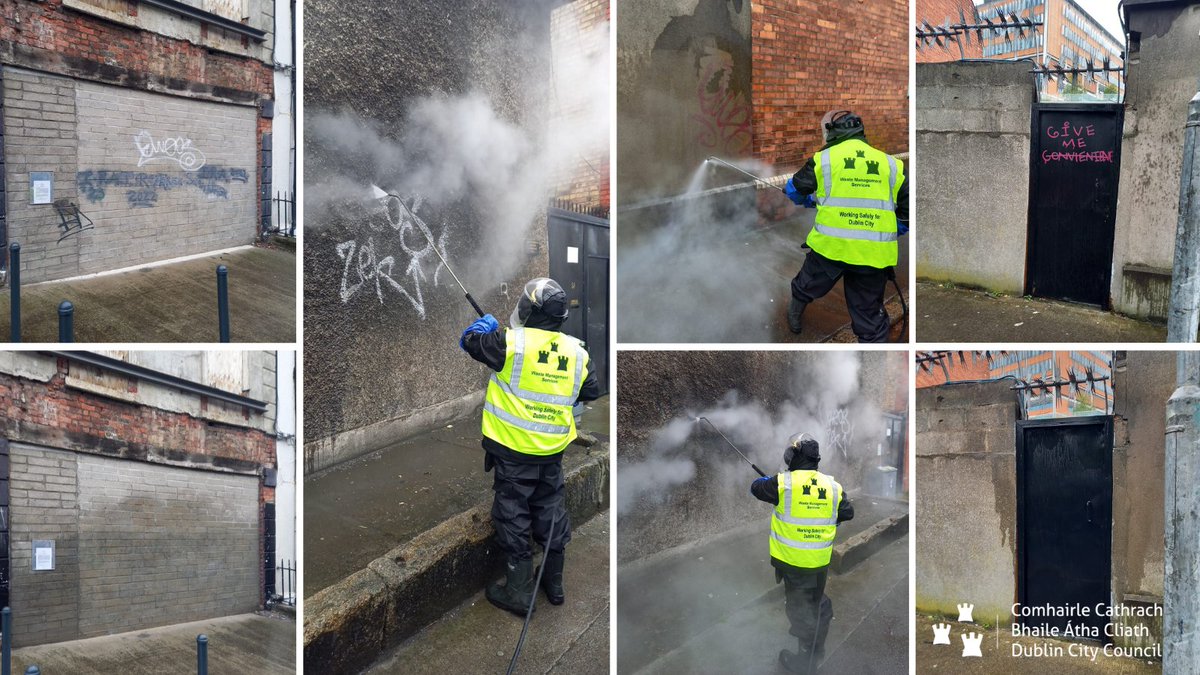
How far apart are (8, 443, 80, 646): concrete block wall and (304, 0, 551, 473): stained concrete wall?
1.89 metres

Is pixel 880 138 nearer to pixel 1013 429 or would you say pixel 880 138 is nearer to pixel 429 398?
pixel 1013 429

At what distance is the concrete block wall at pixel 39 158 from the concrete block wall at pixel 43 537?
2133 millimetres

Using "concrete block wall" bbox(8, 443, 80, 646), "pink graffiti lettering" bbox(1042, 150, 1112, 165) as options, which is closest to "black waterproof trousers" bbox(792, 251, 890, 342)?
"pink graffiti lettering" bbox(1042, 150, 1112, 165)

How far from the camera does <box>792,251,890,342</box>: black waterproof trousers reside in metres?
4.40

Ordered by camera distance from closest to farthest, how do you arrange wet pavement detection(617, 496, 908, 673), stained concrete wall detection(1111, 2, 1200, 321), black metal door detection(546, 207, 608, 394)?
1. wet pavement detection(617, 496, 908, 673)
2. stained concrete wall detection(1111, 2, 1200, 321)
3. black metal door detection(546, 207, 608, 394)

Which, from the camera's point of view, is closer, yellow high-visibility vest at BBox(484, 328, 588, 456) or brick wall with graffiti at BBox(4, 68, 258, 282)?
yellow high-visibility vest at BBox(484, 328, 588, 456)

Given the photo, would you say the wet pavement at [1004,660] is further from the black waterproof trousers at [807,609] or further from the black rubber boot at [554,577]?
the black rubber boot at [554,577]

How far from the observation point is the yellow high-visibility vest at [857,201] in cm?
426

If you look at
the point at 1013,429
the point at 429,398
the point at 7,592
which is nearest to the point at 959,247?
the point at 1013,429

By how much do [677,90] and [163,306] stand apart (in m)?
4.60

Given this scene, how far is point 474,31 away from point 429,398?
259cm

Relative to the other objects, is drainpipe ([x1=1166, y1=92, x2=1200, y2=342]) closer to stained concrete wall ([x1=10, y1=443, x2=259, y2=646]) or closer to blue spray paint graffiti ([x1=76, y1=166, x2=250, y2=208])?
stained concrete wall ([x1=10, y1=443, x2=259, y2=646])

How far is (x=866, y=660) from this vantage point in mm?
4645

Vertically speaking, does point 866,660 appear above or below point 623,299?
below
